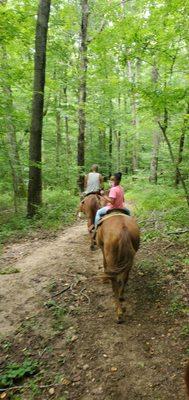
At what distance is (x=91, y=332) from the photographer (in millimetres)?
5145

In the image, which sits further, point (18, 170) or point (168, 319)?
point (18, 170)

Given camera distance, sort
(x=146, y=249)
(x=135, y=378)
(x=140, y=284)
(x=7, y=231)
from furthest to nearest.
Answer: (x=7, y=231), (x=146, y=249), (x=140, y=284), (x=135, y=378)

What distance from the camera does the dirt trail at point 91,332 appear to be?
162 inches

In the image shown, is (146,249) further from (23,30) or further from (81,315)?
(23,30)

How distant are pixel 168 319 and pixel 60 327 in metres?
1.78

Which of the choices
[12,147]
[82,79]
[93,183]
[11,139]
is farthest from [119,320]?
[82,79]

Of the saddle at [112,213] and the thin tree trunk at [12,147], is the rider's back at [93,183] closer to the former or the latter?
the saddle at [112,213]

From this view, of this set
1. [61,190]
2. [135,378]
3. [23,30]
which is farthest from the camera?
[61,190]

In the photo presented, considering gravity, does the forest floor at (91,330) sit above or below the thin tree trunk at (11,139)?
A: below

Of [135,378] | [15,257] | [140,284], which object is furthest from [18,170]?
[135,378]

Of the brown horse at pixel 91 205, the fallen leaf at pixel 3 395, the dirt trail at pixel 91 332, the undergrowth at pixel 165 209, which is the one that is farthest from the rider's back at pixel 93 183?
the fallen leaf at pixel 3 395

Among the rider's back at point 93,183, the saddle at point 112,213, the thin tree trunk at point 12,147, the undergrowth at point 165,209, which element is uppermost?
the thin tree trunk at point 12,147

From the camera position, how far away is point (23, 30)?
12016 millimetres

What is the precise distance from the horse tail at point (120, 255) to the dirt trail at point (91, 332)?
0.76 meters
